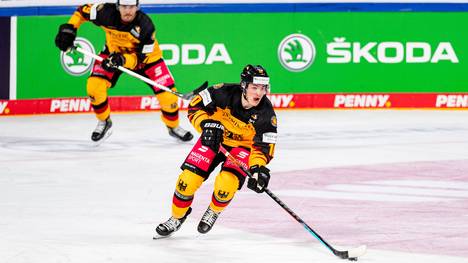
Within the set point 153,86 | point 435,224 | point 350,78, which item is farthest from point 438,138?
point 435,224

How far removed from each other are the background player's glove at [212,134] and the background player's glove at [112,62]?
14.2 feet

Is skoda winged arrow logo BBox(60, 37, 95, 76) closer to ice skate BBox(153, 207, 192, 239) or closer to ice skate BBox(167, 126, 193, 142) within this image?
ice skate BBox(167, 126, 193, 142)

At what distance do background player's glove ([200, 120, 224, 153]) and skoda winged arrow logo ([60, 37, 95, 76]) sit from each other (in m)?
6.50

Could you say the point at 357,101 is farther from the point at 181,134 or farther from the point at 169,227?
the point at 169,227

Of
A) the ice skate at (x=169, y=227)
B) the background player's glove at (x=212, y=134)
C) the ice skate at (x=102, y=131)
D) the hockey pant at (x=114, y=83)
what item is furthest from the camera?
the ice skate at (x=102, y=131)

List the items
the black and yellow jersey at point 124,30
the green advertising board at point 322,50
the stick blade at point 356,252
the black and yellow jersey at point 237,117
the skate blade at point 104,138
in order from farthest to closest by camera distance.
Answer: the green advertising board at point 322,50
the skate blade at point 104,138
the black and yellow jersey at point 124,30
the black and yellow jersey at point 237,117
the stick blade at point 356,252

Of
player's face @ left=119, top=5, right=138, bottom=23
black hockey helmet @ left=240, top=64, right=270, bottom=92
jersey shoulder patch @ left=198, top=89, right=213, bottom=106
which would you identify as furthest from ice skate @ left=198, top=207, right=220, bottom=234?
player's face @ left=119, top=5, right=138, bottom=23

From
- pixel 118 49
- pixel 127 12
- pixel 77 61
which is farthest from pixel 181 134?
pixel 77 61

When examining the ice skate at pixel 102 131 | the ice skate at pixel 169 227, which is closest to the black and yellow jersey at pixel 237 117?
the ice skate at pixel 169 227

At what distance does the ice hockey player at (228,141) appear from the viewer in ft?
27.1

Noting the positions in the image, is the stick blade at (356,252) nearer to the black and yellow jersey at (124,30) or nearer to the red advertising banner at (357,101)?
the black and yellow jersey at (124,30)

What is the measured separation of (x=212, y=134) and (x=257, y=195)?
221 cm

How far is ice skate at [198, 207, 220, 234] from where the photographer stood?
856 centimetres

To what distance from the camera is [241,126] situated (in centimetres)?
855
